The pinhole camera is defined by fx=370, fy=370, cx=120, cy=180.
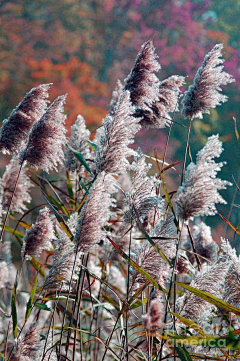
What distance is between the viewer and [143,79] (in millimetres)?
1859

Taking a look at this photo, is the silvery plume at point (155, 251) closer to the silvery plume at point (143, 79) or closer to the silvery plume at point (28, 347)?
the silvery plume at point (28, 347)

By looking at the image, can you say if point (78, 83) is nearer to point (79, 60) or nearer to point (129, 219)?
point (79, 60)

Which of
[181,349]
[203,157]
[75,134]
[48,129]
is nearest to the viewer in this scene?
[181,349]

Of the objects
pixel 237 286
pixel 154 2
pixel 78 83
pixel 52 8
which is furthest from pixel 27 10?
pixel 237 286

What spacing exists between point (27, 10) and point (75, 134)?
18577 millimetres

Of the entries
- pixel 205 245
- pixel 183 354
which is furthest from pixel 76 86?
pixel 183 354

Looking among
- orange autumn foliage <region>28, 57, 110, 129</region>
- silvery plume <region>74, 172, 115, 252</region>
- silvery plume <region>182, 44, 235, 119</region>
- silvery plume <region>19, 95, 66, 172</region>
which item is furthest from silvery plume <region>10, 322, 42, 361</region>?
orange autumn foliage <region>28, 57, 110, 129</region>

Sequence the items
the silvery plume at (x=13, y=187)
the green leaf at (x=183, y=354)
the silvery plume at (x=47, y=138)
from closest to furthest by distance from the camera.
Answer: the green leaf at (x=183, y=354) → the silvery plume at (x=47, y=138) → the silvery plume at (x=13, y=187)

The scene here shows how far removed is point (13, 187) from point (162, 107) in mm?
1061

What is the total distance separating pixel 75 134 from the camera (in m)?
2.35

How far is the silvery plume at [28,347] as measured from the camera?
1.56m

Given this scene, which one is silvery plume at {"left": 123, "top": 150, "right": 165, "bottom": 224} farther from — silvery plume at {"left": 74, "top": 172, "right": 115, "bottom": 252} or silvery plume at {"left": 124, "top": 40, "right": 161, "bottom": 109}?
silvery plume at {"left": 124, "top": 40, "right": 161, "bottom": 109}

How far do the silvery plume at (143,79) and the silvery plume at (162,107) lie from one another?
14 cm

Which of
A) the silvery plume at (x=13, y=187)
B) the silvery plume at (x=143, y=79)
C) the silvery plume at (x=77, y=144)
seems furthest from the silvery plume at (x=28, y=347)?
the silvery plume at (x=143, y=79)
